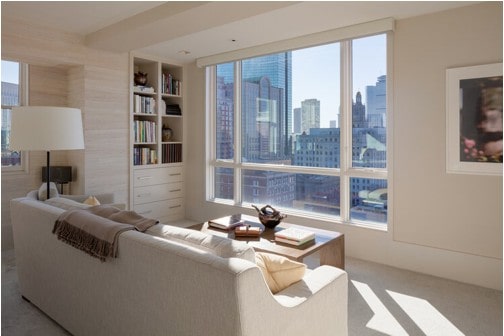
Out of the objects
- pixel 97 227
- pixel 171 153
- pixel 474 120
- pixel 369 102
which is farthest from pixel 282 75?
pixel 97 227

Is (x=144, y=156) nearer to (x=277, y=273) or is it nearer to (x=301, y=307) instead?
(x=277, y=273)

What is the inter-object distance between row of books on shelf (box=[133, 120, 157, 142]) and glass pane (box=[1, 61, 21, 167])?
53.1 inches

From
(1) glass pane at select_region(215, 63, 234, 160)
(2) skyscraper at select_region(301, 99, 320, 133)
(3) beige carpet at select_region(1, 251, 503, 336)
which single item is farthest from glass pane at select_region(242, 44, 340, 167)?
(3) beige carpet at select_region(1, 251, 503, 336)

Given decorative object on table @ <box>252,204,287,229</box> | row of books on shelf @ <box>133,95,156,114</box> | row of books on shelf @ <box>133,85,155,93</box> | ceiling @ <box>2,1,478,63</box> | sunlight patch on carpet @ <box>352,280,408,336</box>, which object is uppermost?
ceiling @ <box>2,1,478,63</box>

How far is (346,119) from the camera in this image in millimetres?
3971

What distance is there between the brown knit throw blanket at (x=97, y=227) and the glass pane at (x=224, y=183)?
117 inches

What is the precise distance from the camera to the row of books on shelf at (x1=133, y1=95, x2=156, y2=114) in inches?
188

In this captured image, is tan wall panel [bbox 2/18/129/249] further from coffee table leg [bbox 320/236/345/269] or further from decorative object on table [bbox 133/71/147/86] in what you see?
coffee table leg [bbox 320/236/345/269]

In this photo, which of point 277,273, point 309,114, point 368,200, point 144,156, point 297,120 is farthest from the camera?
point 144,156

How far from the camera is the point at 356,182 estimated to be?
13.0 ft

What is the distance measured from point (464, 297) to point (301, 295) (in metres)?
1.92

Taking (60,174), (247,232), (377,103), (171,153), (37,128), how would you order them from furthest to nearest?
1. (171,153)
2. (60,174)
3. (377,103)
4. (247,232)
5. (37,128)

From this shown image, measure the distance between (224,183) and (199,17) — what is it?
2605 mm

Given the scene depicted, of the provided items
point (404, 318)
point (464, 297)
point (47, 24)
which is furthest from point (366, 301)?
point (47, 24)
